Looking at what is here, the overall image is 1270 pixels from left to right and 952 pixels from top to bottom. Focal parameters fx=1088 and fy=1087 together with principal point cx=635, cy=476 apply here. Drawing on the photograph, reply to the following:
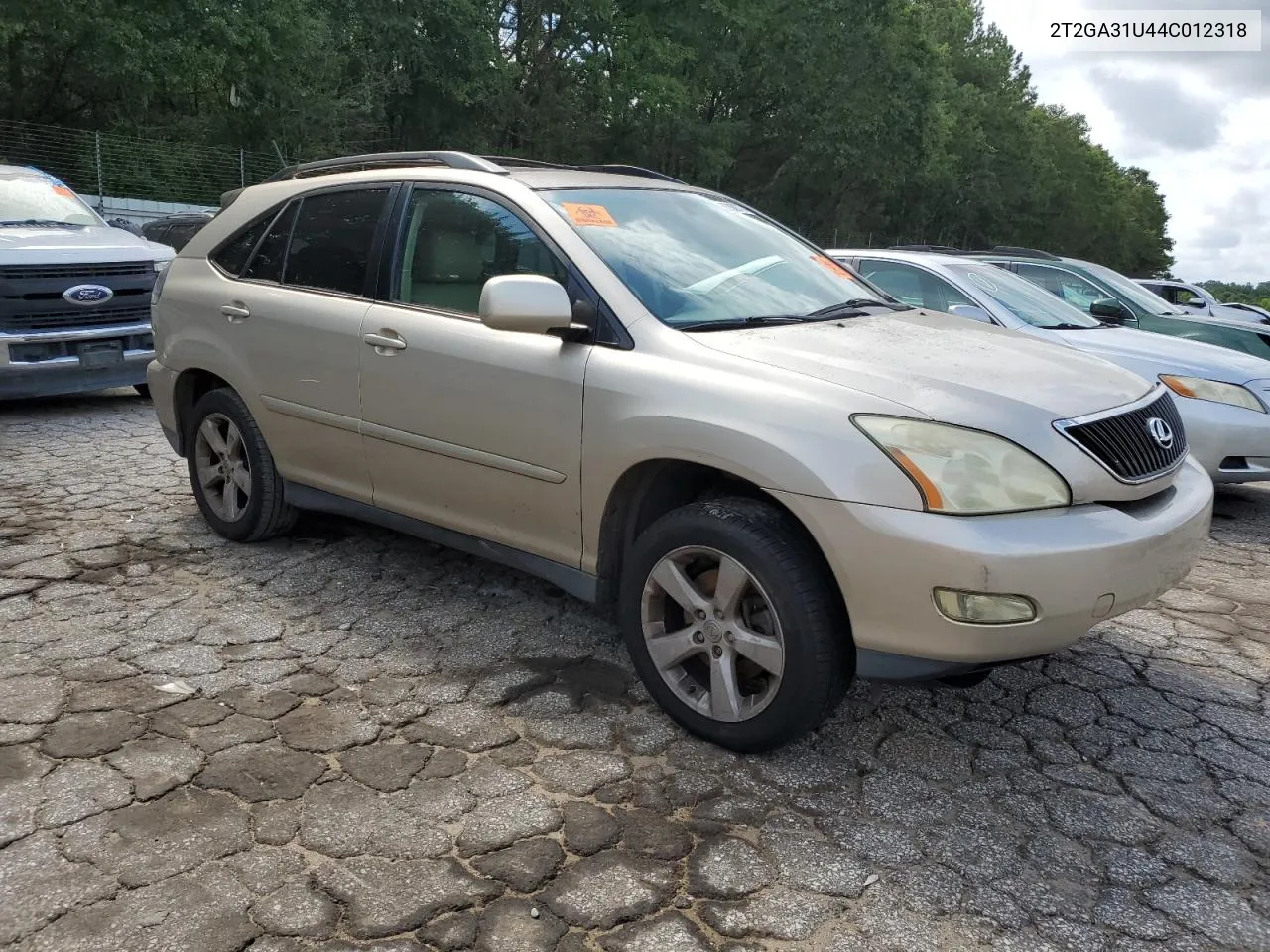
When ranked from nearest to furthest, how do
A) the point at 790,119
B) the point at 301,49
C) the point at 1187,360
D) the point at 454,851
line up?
1. the point at 454,851
2. the point at 1187,360
3. the point at 301,49
4. the point at 790,119

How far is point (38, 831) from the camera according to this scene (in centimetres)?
268

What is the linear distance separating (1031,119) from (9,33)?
164 ft

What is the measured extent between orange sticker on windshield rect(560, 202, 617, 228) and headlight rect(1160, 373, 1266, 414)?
3.89m

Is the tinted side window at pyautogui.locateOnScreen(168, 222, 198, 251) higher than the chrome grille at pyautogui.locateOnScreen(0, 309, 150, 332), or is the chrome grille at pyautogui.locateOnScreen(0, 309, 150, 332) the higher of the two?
the tinted side window at pyautogui.locateOnScreen(168, 222, 198, 251)

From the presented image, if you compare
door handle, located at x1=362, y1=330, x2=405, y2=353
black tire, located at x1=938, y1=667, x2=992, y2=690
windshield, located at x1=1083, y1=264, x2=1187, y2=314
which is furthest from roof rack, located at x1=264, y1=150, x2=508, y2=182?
windshield, located at x1=1083, y1=264, x2=1187, y2=314

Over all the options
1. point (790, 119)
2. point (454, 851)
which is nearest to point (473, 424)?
point (454, 851)

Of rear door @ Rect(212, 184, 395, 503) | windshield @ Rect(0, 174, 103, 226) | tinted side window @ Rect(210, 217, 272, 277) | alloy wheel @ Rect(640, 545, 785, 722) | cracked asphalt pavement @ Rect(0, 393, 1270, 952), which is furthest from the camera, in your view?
windshield @ Rect(0, 174, 103, 226)

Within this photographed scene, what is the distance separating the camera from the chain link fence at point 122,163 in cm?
1902

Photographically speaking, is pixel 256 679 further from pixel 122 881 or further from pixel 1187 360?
pixel 1187 360

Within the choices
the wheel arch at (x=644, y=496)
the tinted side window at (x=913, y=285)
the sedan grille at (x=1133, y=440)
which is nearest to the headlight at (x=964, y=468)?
the sedan grille at (x=1133, y=440)

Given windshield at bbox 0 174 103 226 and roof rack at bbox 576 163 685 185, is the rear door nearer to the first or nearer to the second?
roof rack at bbox 576 163 685 185

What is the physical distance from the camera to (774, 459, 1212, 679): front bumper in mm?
2705

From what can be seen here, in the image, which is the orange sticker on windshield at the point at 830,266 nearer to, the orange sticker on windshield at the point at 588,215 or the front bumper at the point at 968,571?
the orange sticker on windshield at the point at 588,215

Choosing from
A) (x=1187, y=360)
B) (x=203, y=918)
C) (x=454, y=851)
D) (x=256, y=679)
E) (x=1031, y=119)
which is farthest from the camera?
(x=1031, y=119)
